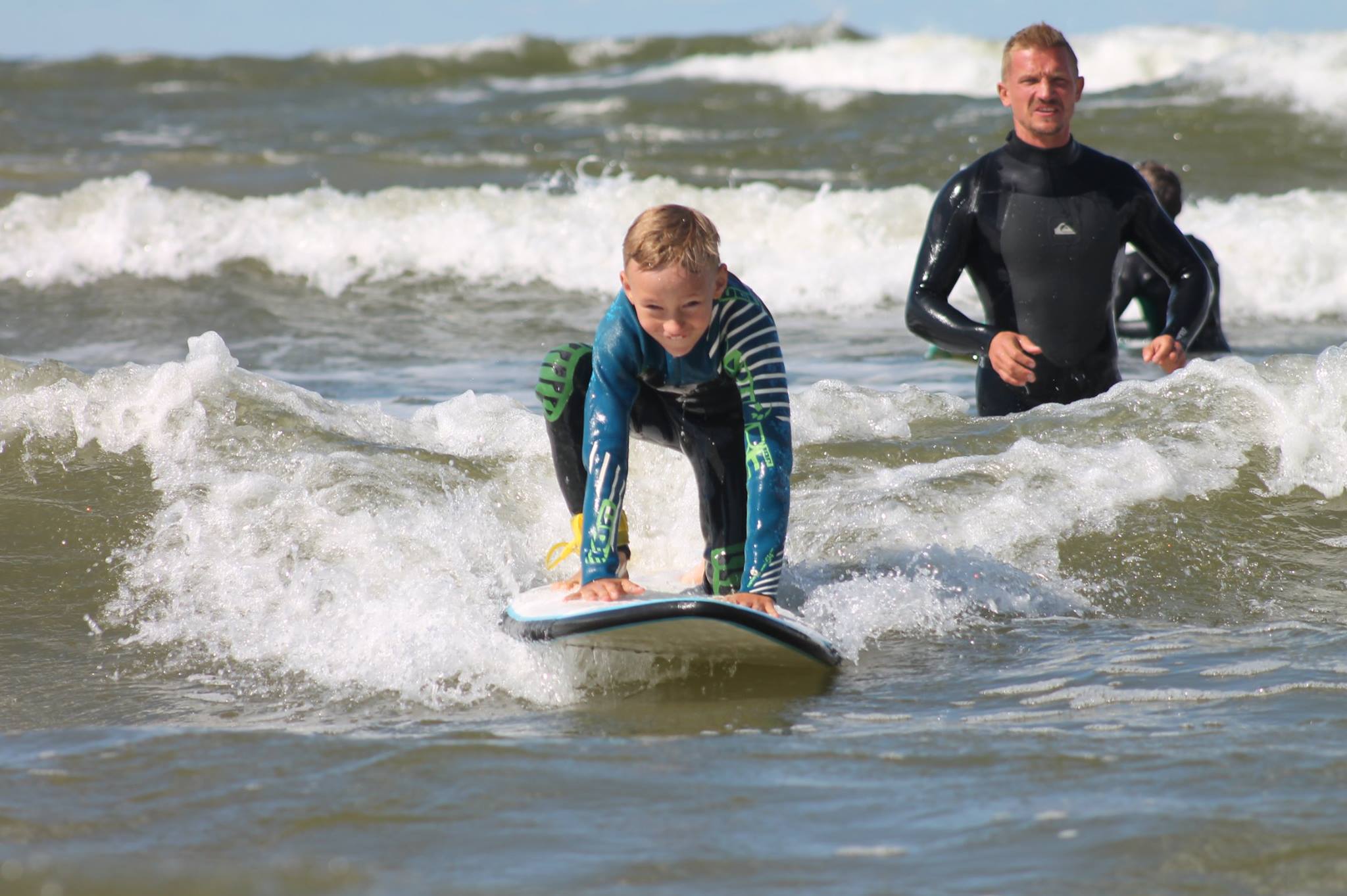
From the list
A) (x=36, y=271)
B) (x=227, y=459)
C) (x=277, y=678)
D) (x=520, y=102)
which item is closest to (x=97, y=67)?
(x=520, y=102)

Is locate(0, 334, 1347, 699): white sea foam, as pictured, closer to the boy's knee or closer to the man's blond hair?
the boy's knee

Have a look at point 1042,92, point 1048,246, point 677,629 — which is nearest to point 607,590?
point 677,629

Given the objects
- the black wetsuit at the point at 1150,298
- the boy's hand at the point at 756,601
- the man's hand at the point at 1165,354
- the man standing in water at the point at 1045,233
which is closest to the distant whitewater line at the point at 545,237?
the black wetsuit at the point at 1150,298

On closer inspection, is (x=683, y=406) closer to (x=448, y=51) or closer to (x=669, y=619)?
(x=669, y=619)

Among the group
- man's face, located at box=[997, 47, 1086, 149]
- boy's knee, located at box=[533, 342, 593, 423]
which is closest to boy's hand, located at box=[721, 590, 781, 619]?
boy's knee, located at box=[533, 342, 593, 423]

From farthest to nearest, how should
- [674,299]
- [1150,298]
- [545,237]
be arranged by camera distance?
1. [545,237]
2. [1150,298]
3. [674,299]

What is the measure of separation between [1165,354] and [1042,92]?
1.11 metres

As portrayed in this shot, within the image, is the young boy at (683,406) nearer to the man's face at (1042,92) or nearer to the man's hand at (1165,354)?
the man's hand at (1165,354)

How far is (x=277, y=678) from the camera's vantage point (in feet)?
13.6

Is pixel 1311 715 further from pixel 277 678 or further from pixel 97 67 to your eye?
pixel 97 67

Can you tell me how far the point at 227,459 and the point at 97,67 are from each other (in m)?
22.5

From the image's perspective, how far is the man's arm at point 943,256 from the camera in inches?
213

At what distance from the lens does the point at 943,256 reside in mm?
5477

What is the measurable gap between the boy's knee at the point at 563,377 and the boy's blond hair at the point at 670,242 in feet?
2.03
